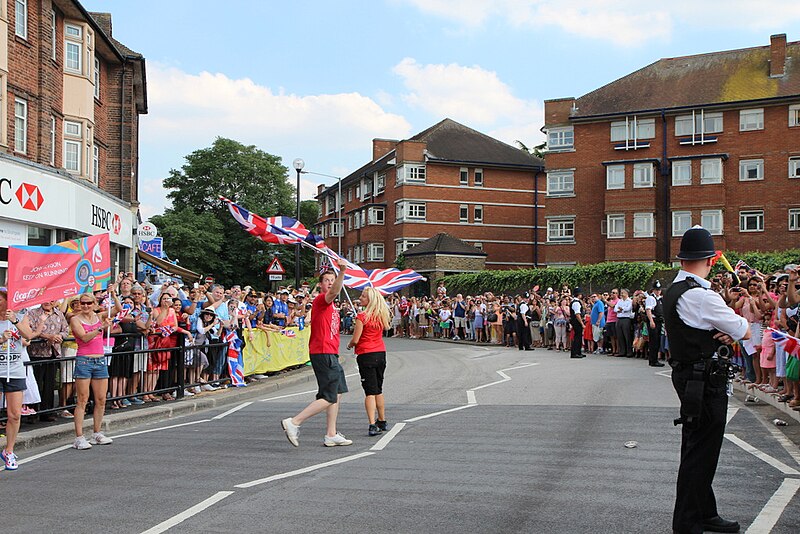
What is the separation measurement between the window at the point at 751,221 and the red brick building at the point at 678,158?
6 centimetres

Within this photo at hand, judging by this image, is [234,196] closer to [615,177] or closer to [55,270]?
[615,177]

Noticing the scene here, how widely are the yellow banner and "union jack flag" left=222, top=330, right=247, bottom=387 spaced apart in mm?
485

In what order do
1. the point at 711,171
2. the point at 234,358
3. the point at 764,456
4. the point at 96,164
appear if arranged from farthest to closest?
the point at 711,171 → the point at 96,164 → the point at 234,358 → the point at 764,456

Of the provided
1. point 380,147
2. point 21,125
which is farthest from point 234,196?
point 21,125

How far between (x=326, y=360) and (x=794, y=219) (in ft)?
152

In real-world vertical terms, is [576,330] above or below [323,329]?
below

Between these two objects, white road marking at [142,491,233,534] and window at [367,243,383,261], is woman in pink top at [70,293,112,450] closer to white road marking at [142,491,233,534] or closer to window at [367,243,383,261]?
white road marking at [142,491,233,534]

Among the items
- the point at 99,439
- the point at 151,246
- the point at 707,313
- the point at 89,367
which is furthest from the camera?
the point at 151,246

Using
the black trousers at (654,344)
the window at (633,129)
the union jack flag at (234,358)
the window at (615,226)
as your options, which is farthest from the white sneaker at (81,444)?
the window at (633,129)

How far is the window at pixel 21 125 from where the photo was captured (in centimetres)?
2254

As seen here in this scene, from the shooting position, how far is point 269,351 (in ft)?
60.1

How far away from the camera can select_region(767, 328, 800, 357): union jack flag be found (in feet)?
37.2

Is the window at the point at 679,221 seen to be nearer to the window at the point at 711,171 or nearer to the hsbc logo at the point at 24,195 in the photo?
the window at the point at 711,171

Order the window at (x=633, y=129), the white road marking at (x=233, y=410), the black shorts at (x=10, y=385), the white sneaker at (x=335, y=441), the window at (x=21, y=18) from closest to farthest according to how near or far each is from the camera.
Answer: the black shorts at (x=10, y=385) < the white sneaker at (x=335, y=441) < the white road marking at (x=233, y=410) < the window at (x=21, y=18) < the window at (x=633, y=129)
